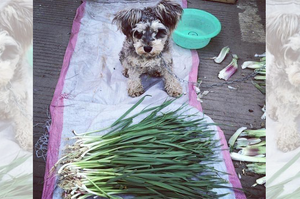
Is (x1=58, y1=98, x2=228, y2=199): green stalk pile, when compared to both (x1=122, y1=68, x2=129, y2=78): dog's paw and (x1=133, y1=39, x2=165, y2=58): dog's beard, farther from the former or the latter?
(x1=122, y1=68, x2=129, y2=78): dog's paw

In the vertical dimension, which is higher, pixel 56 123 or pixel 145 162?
pixel 145 162

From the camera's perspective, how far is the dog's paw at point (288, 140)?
145 cm

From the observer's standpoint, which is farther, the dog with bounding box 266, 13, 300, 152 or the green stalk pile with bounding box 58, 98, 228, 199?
the dog with bounding box 266, 13, 300, 152

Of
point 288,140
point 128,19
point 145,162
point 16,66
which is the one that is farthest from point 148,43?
point 288,140

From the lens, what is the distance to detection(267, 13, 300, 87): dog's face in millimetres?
1543

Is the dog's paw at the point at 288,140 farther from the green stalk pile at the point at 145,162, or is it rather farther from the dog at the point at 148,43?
the dog at the point at 148,43

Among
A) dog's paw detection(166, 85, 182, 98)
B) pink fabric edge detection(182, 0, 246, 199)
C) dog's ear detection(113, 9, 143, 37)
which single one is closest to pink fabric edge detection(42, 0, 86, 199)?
dog's ear detection(113, 9, 143, 37)

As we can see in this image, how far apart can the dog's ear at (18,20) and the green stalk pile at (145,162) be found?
598 mm

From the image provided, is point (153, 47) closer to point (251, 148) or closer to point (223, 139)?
point (223, 139)

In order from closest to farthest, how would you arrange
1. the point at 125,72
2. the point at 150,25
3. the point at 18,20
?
1. the point at 150,25
2. the point at 18,20
3. the point at 125,72

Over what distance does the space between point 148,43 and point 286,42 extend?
755mm

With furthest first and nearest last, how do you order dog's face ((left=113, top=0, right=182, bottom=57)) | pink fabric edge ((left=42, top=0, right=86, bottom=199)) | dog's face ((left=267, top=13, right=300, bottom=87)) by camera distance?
dog's face ((left=267, top=13, right=300, bottom=87)) < dog's face ((left=113, top=0, right=182, bottom=57)) < pink fabric edge ((left=42, top=0, right=86, bottom=199))

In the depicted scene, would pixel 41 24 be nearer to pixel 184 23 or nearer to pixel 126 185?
pixel 184 23

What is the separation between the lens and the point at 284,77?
5.09 ft
